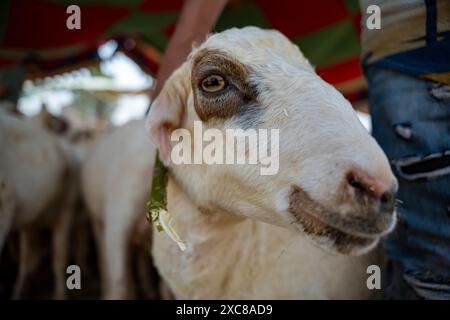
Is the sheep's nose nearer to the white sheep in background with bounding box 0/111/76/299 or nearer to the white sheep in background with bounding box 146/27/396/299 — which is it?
the white sheep in background with bounding box 146/27/396/299

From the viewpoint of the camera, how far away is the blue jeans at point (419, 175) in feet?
5.73

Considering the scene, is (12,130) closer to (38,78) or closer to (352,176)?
(38,78)

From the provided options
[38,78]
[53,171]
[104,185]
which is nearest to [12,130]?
[53,171]

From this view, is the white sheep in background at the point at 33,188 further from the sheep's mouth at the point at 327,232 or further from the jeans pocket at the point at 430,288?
the jeans pocket at the point at 430,288

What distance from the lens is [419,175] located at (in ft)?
5.96

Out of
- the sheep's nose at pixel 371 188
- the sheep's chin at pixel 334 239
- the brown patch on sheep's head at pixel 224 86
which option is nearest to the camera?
the sheep's nose at pixel 371 188

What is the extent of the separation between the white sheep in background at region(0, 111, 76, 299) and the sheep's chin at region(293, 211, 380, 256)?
2185 mm

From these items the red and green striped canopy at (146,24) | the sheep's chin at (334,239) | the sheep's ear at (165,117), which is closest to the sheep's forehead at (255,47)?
the sheep's ear at (165,117)

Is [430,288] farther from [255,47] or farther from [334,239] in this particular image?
[255,47]

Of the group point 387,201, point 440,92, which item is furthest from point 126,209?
point 387,201

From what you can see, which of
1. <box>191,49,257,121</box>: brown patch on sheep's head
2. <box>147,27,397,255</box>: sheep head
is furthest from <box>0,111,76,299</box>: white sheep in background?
<box>191,49,257,121</box>: brown patch on sheep's head

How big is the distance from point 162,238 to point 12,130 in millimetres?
2265

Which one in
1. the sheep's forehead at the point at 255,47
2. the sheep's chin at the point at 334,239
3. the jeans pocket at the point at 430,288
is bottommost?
the jeans pocket at the point at 430,288

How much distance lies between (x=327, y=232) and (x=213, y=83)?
64cm
